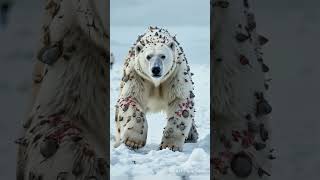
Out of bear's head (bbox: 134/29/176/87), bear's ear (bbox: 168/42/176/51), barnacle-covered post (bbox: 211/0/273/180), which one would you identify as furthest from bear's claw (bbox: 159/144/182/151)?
barnacle-covered post (bbox: 211/0/273/180)

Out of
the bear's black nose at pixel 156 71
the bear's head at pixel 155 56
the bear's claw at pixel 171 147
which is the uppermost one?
the bear's head at pixel 155 56

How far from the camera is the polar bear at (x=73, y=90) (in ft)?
1.97

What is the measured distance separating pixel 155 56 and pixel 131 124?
26 centimetres

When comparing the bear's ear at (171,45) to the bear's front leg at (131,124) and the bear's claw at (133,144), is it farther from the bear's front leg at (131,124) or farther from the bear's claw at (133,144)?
the bear's claw at (133,144)

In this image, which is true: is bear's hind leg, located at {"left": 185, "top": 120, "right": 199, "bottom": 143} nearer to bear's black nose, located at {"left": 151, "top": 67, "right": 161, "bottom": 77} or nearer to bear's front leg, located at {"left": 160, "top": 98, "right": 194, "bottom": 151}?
bear's front leg, located at {"left": 160, "top": 98, "right": 194, "bottom": 151}

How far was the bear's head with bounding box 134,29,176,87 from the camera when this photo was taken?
1.86 m

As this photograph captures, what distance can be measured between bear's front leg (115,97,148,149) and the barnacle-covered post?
1199 mm

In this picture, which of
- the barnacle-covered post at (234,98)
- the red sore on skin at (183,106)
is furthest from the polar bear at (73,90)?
the red sore on skin at (183,106)

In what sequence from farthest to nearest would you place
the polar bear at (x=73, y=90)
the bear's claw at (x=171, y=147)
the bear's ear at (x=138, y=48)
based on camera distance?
the bear's ear at (x=138, y=48) → the bear's claw at (x=171, y=147) → the polar bear at (x=73, y=90)

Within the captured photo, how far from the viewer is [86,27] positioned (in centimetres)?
62

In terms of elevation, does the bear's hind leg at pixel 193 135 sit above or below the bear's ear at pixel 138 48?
below

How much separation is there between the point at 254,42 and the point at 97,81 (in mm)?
194

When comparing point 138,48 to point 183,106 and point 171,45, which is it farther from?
point 183,106

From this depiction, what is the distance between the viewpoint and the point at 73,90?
0.61 metres
